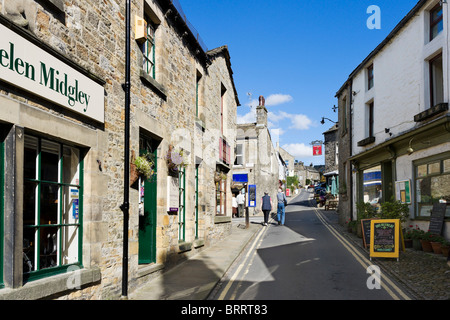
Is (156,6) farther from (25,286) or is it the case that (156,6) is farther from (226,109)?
(226,109)

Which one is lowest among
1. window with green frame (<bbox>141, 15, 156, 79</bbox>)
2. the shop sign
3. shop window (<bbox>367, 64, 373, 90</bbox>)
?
the shop sign

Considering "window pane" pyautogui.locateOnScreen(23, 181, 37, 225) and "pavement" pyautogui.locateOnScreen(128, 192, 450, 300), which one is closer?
"window pane" pyautogui.locateOnScreen(23, 181, 37, 225)

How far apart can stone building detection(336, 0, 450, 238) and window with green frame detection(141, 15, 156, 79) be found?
802cm

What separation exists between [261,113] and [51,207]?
2779cm

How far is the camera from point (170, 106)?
970cm

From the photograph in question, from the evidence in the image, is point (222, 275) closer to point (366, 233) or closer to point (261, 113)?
point (366, 233)

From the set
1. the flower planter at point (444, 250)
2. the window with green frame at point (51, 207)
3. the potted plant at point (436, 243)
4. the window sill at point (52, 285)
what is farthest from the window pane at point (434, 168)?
the window with green frame at point (51, 207)

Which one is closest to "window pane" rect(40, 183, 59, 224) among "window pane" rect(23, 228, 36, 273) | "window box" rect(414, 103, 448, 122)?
"window pane" rect(23, 228, 36, 273)

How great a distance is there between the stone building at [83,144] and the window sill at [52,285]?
17 mm

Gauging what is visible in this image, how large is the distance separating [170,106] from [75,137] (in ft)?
14.2

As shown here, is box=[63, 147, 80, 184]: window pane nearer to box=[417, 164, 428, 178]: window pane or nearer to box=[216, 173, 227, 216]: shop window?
box=[216, 173, 227, 216]: shop window

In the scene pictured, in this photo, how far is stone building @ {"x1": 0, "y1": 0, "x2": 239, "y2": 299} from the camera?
4.35 meters

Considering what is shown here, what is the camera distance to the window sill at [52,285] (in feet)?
13.8
